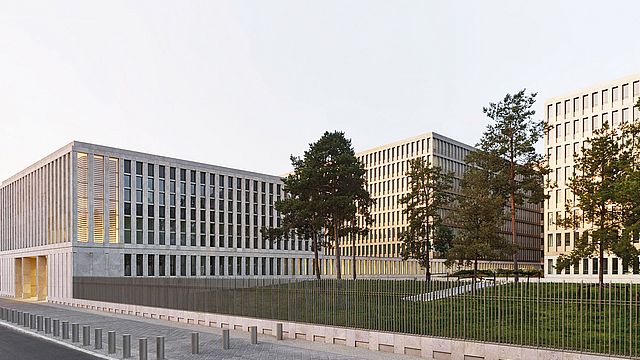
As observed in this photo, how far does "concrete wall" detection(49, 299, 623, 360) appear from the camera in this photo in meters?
17.1

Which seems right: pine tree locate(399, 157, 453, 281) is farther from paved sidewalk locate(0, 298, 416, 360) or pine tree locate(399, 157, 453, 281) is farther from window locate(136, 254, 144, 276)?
paved sidewalk locate(0, 298, 416, 360)

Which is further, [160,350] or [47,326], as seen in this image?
[47,326]

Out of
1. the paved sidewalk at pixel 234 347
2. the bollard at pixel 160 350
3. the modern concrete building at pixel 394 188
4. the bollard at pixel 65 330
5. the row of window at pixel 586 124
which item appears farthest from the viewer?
the modern concrete building at pixel 394 188

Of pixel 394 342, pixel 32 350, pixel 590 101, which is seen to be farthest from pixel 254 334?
pixel 590 101

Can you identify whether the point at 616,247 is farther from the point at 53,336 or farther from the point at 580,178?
the point at 53,336

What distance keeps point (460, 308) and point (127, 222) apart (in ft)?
175

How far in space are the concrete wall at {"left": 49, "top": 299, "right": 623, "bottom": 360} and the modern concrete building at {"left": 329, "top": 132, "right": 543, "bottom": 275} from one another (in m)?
77.2

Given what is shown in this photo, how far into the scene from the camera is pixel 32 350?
71.2 ft

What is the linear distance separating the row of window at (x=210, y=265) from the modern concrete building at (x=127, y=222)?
13 cm

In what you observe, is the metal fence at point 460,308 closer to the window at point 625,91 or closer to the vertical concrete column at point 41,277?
the vertical concrete column at point 41,277

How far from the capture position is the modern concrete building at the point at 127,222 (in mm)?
60219

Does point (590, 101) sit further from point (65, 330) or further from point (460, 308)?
point (65, 330)

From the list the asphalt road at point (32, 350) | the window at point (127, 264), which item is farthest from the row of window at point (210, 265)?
the asphalt road at point (32, 350)

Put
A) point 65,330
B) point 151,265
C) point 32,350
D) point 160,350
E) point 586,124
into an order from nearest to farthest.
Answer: point 160,350
point 32,350
point 65,330
point 151,265
point 586,124
